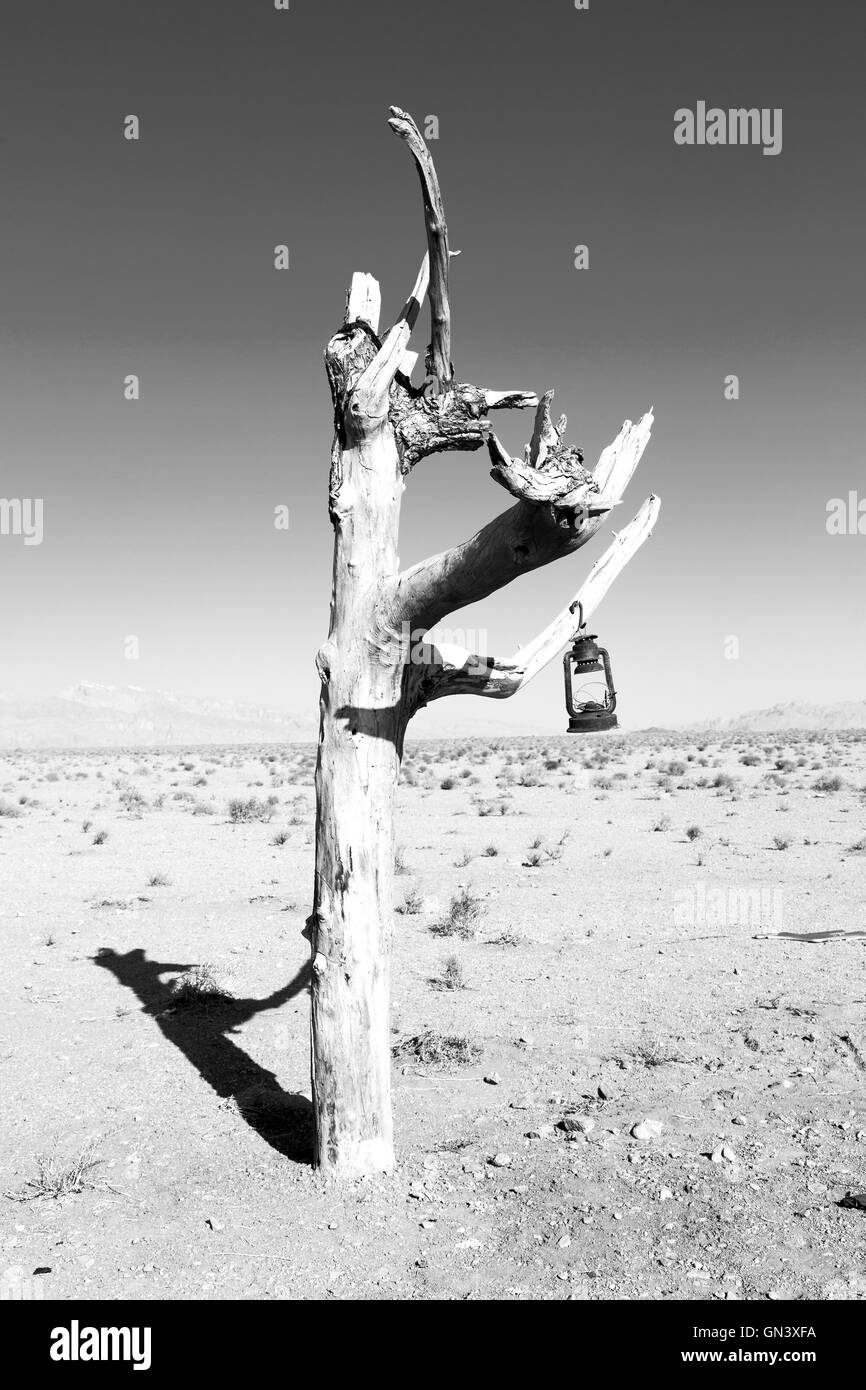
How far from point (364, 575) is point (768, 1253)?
11.6 ft

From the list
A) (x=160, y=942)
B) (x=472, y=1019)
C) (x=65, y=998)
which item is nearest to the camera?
(x=472, y=1019)

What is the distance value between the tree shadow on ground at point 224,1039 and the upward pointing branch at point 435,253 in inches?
169

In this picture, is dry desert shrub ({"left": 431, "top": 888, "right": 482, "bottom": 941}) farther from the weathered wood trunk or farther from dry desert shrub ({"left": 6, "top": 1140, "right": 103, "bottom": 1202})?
the weathered wood trunk

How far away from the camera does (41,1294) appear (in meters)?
3.81

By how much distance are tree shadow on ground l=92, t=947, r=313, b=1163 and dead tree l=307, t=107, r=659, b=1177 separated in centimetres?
81

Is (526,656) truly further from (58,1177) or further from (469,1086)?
(58,1177)

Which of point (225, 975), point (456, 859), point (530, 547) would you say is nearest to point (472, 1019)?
point (225, 975)

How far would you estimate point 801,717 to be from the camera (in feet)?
480

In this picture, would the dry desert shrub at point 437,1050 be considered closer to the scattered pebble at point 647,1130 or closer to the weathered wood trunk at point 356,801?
the scattered pebble at point 647,1130

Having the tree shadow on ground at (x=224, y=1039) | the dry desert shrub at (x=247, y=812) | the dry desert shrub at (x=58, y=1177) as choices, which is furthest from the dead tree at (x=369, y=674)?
the dry desert shrub at (x=247, y=812)

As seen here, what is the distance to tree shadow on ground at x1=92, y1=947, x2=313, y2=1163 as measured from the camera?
5.45 metres

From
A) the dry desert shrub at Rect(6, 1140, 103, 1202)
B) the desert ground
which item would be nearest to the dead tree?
the desert ground

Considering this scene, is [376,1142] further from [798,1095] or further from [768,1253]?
[798,1095]

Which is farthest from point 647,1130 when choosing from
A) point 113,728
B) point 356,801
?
point 113,728
